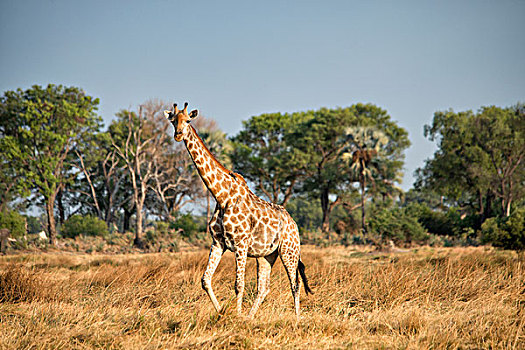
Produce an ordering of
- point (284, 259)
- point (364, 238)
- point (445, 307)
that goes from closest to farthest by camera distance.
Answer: point (284, 259), point (445, 307), point (364, 238)

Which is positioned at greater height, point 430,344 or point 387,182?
point 387,182

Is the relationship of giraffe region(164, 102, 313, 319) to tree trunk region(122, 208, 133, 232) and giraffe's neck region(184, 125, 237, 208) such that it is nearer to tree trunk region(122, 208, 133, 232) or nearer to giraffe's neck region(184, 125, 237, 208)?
giraffe's neck region(184, 125, 237, 208)

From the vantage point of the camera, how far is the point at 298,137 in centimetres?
4062

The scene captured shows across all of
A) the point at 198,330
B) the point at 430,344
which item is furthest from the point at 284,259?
the point at 430,344

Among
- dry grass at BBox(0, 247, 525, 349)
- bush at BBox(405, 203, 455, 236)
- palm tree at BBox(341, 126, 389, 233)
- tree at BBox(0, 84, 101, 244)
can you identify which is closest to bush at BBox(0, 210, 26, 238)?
tree at BBox(0, 84, 101, 244)

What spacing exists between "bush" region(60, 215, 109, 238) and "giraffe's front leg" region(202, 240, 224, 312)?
87.9 ft

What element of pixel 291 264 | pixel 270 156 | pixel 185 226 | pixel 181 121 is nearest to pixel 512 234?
pixel 291 264

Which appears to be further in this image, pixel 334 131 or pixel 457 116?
pixel 334 131

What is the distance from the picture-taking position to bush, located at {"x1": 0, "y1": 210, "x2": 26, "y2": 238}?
82.0ft

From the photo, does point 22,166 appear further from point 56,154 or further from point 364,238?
point 364,238

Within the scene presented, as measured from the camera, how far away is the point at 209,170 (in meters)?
6.15

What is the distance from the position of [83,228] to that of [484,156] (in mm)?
30493

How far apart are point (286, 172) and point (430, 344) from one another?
110 ft

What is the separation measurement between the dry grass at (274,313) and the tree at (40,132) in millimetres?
24677
